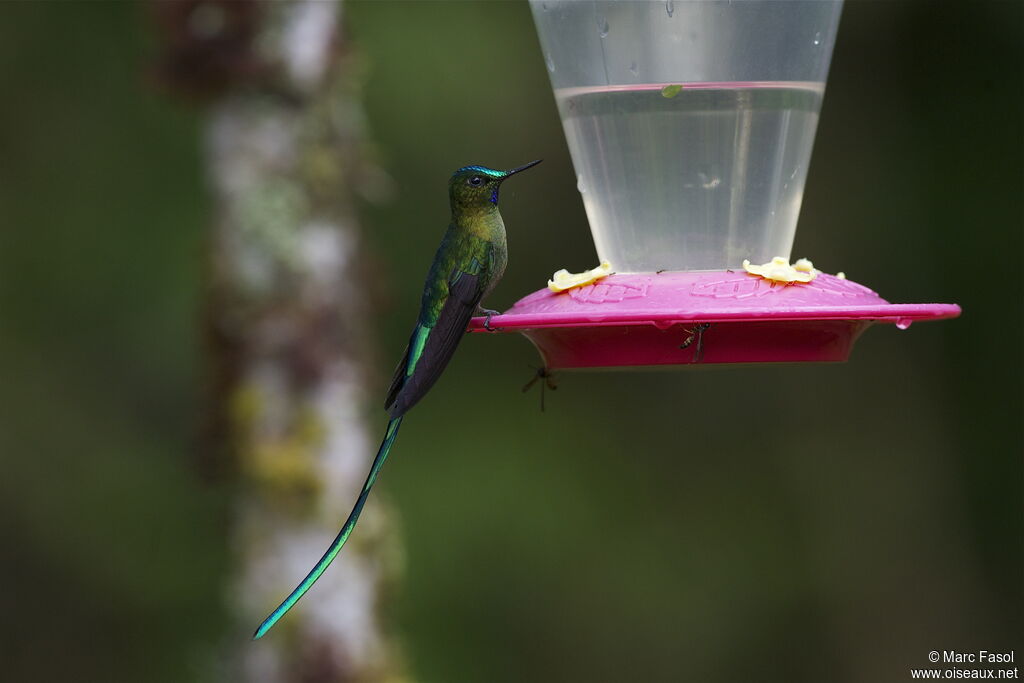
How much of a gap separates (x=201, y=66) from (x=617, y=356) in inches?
114

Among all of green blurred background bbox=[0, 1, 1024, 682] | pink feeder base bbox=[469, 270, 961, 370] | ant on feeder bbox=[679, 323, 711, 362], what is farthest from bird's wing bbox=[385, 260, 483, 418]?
green blurred background bbox=[0, 1, 1024, 682]

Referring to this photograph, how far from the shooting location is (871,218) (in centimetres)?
824

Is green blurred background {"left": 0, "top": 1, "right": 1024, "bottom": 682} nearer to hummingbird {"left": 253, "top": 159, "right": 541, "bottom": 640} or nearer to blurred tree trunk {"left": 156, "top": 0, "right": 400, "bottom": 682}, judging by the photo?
blurred tree trunk {"left": 156, "top": 0, "right": 400, "bottom": 682}

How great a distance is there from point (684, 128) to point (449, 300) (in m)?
0.68

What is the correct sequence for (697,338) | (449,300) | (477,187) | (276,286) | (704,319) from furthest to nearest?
(276,286) < (477,187) < (449,300) < (697,338) < (704,319)

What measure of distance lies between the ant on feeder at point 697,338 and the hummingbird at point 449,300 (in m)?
0.50

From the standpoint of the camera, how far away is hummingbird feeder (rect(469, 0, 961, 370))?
315 cm

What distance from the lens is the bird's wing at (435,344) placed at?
289cm

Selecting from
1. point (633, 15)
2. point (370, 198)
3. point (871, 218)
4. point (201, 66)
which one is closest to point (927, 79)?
point (871, 218)

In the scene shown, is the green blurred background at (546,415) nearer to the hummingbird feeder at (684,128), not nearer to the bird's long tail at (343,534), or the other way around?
the hummingbird feeder at (684,128)

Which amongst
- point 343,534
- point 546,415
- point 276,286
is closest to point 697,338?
point 343,534

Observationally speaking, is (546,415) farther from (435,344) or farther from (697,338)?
(697,338)

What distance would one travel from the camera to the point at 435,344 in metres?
3.00

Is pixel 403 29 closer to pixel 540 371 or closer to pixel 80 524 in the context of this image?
pixel 80 524
